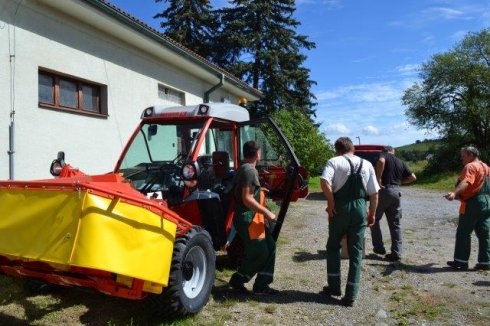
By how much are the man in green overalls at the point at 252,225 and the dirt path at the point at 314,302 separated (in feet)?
0.74

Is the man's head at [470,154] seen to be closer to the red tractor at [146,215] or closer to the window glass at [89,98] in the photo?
the red tractor at [146,215]

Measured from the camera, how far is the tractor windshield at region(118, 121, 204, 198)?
16.0 feet

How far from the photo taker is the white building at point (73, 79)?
7.15 m

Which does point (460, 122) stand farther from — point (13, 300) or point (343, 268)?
point (13, 300)

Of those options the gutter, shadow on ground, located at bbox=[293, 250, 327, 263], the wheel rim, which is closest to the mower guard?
the wheel rim

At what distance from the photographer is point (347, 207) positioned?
16.4 ft

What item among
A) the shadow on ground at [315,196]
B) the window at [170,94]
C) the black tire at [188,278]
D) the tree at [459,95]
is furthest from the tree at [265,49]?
the black tire at [188,278]

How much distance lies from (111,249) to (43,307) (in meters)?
1.76

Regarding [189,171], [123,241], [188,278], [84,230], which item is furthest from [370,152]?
[84,230]

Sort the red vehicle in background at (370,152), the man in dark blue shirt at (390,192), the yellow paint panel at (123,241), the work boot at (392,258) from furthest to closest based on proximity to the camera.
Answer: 1. the red vehicle in background at (370,152)
2. the man in dark blue shirt at (390,192)
3. the work boot at (392,258)
4. the yellow paint panel at (123,241)

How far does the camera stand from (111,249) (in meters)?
3.32

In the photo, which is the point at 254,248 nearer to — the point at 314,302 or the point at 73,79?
the point at 314,302

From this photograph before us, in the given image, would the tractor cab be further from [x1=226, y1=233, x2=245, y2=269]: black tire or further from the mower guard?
the mower guard

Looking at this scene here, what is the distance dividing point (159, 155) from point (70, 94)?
404 centimetres
